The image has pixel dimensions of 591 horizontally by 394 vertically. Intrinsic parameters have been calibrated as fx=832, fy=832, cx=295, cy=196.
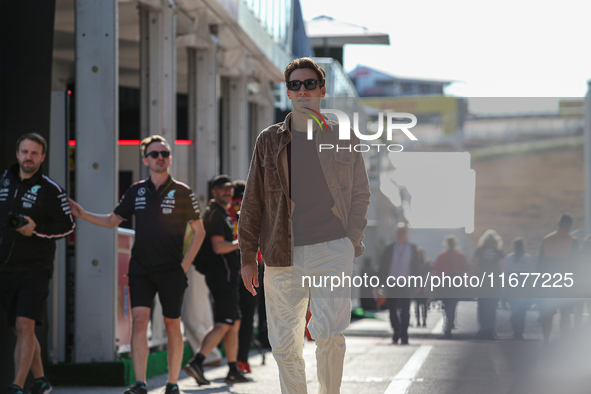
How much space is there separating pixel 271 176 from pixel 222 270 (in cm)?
376

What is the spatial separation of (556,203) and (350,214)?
107 cm

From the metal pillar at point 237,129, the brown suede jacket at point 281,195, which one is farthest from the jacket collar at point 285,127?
the metal pillar at point 237,129

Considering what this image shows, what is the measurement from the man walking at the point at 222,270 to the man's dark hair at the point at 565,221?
13.2 ft

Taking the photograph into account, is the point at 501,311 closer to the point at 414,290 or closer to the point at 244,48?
the point at 414,290

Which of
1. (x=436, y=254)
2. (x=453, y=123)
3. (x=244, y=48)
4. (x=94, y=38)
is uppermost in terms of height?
(x=244, y=48)

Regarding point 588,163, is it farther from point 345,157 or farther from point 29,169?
point 29,169

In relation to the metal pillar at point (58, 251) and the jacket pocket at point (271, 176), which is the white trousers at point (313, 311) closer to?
the jacket pocket at point (271, 176)

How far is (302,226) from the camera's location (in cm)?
419

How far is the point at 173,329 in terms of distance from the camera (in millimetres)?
6402

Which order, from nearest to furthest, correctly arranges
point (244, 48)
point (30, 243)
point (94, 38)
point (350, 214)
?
point (350, 214), point (30, 243), point (94, 38), point (244, 48)

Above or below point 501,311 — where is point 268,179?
above

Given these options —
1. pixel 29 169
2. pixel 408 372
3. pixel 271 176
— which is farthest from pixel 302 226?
pixel 29 169

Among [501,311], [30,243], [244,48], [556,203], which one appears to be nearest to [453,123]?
[556,203]

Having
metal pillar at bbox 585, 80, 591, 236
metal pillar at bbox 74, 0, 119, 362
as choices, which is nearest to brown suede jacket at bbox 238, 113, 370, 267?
metal pillar at bbox 585, 80, 591, 236
